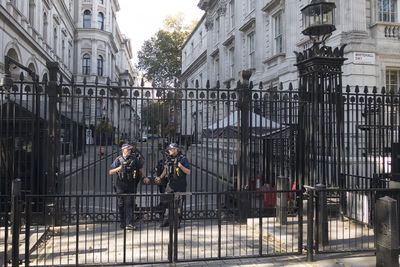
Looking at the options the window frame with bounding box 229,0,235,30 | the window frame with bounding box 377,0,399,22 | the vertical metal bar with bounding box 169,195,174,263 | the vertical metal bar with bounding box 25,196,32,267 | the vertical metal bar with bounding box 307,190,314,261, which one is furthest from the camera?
the window frame with bounding box 229,0,235,30

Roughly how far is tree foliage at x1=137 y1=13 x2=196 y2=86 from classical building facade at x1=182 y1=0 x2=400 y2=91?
18.5 meters

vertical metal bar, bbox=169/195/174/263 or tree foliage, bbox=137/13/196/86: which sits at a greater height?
tree foliage, bbox=137/13/196/86

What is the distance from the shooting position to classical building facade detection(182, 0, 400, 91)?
12367 millimetres

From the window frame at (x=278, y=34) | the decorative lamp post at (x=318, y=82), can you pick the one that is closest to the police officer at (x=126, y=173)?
the decorative lamp post at (x=318, y=82)

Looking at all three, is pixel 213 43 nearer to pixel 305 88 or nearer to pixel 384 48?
pixel 384 48

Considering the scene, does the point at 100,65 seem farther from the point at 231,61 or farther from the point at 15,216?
the point at 15,216

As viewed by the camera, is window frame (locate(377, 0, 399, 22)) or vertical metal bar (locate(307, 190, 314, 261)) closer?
vertical metal bar (locate(307, 190, 314, 261))

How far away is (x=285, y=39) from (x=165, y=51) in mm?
36777

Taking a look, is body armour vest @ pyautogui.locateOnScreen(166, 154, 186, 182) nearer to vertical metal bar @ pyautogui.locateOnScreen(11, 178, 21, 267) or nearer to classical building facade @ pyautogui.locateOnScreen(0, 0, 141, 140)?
classical building facade @ pyautogui.locateOnScreen(0, 0, 141, 140)

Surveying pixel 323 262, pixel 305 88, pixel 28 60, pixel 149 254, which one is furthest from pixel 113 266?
pixel 28 60

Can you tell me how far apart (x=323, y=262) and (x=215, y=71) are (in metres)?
27.2

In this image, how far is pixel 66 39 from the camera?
3662cm

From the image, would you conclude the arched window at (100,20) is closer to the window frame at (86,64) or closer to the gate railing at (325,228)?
the window frame at (86,64)

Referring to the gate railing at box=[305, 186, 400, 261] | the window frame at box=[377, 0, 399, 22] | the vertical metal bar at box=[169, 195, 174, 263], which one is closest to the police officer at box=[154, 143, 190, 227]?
the vertical metal bar at box=[169, 195, 174, 263]
